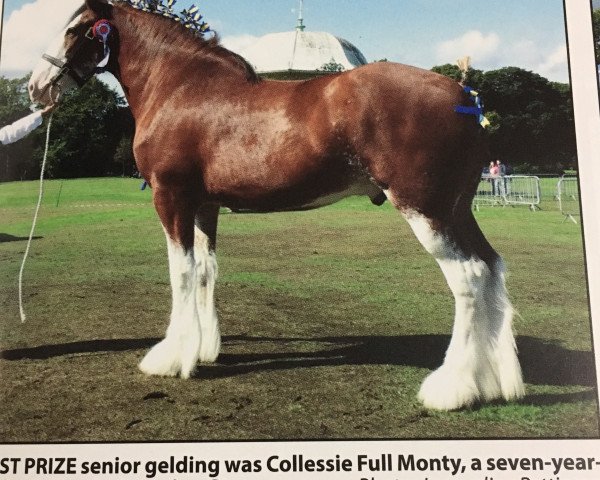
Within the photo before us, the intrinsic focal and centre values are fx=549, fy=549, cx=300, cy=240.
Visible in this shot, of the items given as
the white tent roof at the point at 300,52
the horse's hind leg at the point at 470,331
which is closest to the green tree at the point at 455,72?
the white tent roof at the point at 300,52

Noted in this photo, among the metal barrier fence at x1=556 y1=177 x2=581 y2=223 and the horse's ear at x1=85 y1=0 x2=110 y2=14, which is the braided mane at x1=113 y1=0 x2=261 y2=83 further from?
the metal barrier fence at x1=556 y1=177 x2=581 y2=223

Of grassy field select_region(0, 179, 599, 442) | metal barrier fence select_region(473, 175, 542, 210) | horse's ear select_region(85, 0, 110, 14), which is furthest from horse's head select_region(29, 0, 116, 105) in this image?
metal barrier fence select_region(473, 175, 542, 210)

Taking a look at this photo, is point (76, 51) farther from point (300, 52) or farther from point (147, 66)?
point (300, 52)

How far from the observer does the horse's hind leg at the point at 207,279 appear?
2.67 meters

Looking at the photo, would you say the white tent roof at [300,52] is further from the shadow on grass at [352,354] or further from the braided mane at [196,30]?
the shadow on grass at [352,354]

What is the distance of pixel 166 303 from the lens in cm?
300

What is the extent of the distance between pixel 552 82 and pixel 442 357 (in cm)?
161

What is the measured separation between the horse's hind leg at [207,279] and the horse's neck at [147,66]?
24.1 inches

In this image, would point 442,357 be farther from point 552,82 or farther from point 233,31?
point 233,31

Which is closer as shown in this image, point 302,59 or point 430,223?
point 430,223

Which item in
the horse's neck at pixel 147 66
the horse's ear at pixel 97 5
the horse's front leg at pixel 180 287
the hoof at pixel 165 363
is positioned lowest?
the hoof at pixel 165 363

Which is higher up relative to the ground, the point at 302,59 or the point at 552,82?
the point at 302,59

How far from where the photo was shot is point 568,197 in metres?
2.92

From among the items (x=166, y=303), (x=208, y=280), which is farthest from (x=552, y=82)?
(x=166, y=303)
